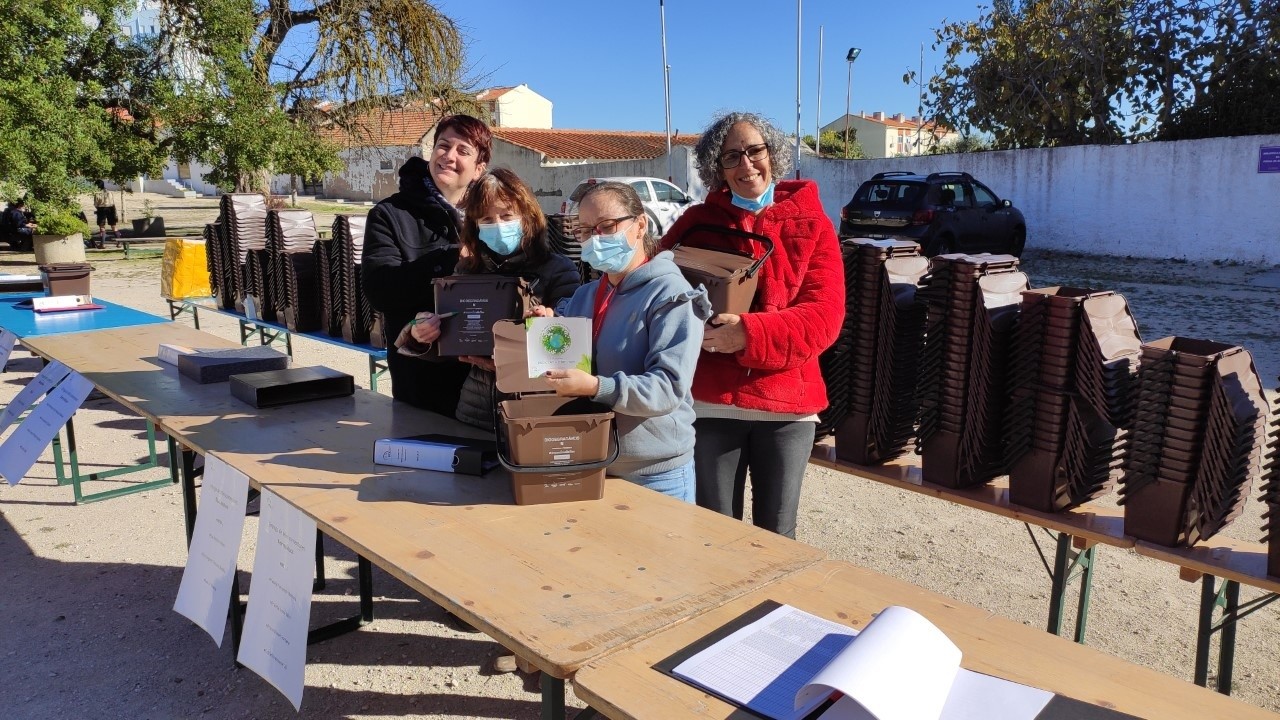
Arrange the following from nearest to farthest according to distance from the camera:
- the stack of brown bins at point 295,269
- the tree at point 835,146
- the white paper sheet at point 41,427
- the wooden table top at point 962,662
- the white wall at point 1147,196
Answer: the wooden table top at point 962,662 < the white paper sheet at point 41,427 < the stack of brown bins at point 295,269 < the white wall at point 1147,196 < the tree at point 835,146

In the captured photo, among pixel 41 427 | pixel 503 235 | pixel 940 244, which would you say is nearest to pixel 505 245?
pixel 503 235

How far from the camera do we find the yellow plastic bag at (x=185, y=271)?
7539mm

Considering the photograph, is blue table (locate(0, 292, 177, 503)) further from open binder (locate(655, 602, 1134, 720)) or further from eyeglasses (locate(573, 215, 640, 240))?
open binder (locate(655, 602, 1134, 720))

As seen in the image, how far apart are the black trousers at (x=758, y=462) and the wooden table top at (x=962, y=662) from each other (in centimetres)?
83

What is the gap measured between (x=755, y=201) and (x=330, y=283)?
3897mm

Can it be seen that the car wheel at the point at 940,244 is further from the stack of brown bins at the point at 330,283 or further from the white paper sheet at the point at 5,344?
the white paper sheet at the point at 5,344

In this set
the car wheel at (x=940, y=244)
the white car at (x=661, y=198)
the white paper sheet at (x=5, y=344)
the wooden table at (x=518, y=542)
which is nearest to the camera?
the wooden table at (x=518, y=542)

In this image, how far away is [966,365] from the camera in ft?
9.02

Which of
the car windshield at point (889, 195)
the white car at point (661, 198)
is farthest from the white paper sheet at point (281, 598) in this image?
the white car at point (661, 198)

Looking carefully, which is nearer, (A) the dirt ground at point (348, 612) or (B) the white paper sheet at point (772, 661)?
(B) the white paper sheet at point (772, 661)

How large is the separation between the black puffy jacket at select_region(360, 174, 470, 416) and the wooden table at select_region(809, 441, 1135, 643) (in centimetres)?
152

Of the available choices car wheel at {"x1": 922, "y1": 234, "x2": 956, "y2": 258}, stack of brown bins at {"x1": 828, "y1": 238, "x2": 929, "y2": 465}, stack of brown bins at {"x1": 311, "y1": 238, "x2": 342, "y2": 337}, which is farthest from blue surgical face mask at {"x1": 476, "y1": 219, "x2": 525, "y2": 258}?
car wheel at {"x1": 922, "y1": 234, "x2": 956, "y2": 258}

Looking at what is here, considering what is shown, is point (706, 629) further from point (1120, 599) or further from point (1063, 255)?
point (1063, 255)

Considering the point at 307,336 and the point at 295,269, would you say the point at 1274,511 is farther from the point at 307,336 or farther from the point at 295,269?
the point at 295,269
